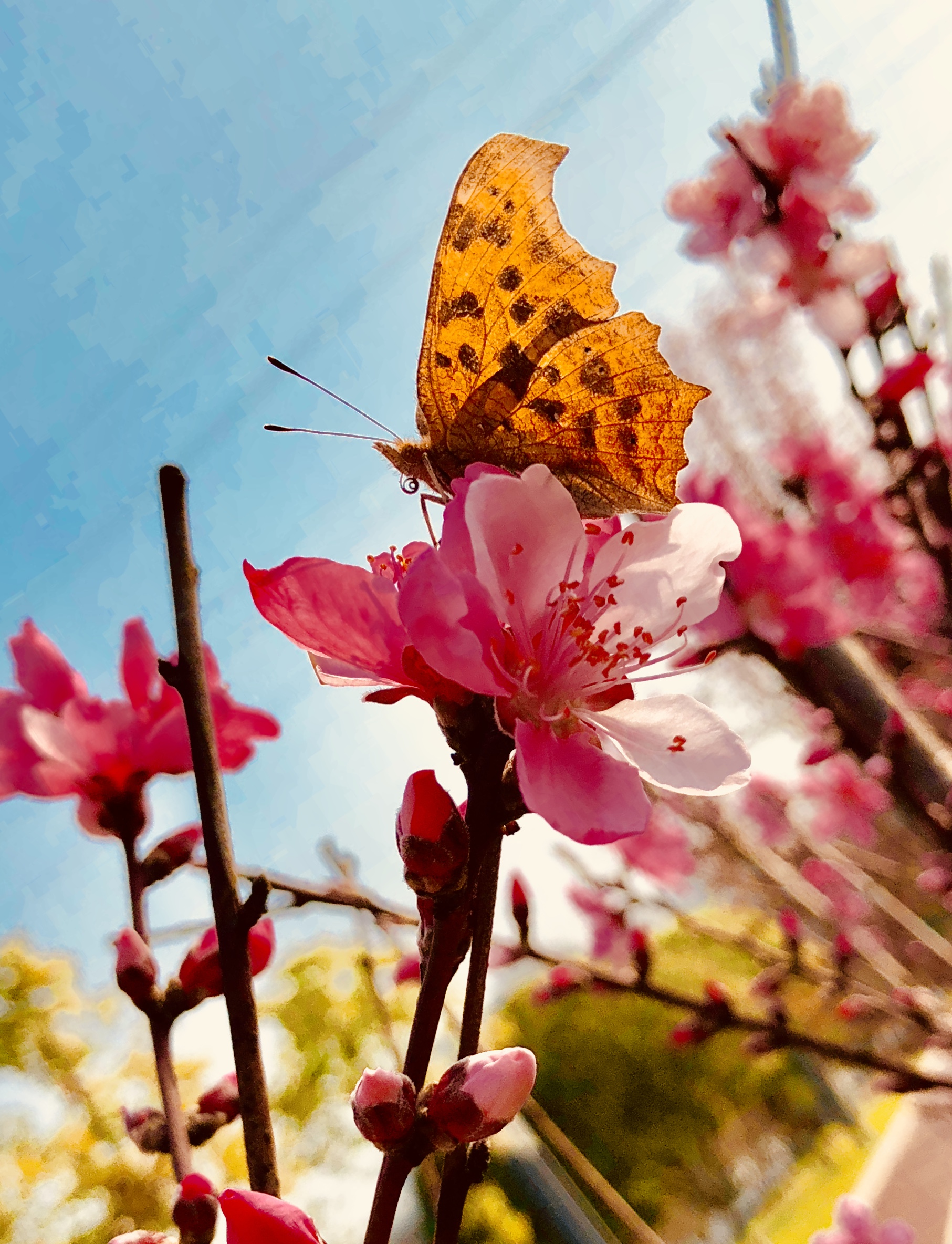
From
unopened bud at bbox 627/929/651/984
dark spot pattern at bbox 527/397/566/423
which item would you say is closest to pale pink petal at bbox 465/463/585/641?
dark spot pattern at bbox 527/397/566/423

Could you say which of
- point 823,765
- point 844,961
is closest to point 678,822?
point 823,765

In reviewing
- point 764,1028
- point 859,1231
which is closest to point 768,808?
point 859,1231

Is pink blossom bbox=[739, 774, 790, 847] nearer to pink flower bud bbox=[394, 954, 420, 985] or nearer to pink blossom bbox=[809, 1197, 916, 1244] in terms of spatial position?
pink blossom bbox=[809, 1197, 916, 1244]

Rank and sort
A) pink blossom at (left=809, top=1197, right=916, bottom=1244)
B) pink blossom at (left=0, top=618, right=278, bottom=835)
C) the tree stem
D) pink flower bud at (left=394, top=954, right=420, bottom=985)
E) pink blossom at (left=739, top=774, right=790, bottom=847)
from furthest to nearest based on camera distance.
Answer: pink blossom at (left=739, top=774, right=790, bottom=847), pink blossom at (left=809, top=1197, right=916, bottom=1244), pink flower bud at (left=394, top=954, right=420, bottom=985), pink blossom at (left=0, top=618, right=278, bottom=835), the tree stem

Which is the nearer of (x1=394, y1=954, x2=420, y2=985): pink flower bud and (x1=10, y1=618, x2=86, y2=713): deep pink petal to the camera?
(x1=10, y1=618, x2=86, y2=713): deep pink petal

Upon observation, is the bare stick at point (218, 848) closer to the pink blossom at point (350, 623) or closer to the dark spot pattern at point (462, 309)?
the pink blossom at point (350, 623)

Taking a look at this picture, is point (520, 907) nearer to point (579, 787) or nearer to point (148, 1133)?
point (148, 1133)

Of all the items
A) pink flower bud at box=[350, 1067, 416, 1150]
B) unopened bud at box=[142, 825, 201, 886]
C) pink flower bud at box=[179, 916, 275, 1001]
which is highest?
unopened bud at box=[142, 825, 201, 886]
